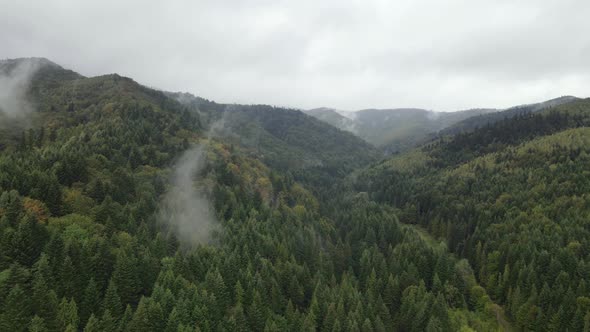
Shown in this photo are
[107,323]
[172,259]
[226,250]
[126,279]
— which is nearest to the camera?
[107,323]

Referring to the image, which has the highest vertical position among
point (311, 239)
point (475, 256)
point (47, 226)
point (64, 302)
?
point (47, 226)

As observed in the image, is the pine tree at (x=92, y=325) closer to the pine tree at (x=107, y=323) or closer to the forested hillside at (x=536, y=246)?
the pine tree at (x=107, y=323)

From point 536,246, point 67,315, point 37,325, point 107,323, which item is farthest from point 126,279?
point 536,246

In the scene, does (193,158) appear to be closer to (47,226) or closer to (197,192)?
(197,192)

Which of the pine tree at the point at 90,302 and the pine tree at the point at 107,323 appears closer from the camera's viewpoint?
the pine tree at the point at 107,323

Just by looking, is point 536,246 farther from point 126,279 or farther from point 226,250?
point 126,279

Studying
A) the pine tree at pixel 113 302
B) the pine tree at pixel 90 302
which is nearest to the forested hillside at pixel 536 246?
the pine tree at pixel 113 302

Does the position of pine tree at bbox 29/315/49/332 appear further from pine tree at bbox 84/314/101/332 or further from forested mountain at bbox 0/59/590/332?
pine tree at bbox 84/314/101/332

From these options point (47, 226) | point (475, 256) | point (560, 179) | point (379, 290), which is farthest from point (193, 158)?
point (560, 179)

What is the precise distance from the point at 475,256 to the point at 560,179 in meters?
72.2

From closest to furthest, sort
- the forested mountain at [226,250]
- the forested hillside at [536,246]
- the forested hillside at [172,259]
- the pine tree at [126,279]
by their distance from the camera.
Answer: the forested hillside at [172,259]
the forested mountain at [226,250]
the pine tree at [126,279]
the forested hillside at [536,246]

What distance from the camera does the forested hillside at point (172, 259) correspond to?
252ft

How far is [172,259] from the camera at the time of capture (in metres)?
96.3

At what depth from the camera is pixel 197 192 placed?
483ft
